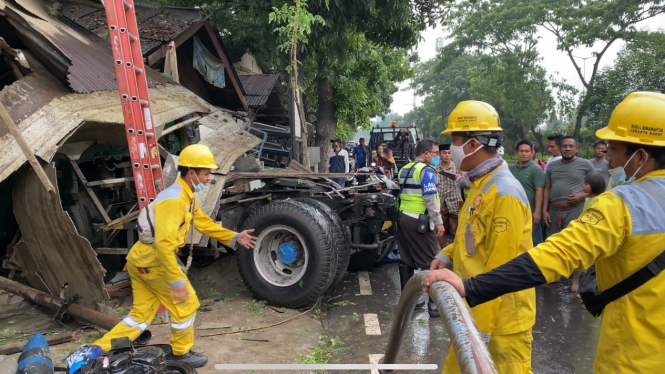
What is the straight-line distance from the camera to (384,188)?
579 cm

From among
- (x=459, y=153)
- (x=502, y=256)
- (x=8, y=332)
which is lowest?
(x=8, y=332)

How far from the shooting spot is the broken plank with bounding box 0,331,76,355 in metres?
3.69

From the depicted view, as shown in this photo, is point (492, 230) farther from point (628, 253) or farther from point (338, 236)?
point (338, 236)

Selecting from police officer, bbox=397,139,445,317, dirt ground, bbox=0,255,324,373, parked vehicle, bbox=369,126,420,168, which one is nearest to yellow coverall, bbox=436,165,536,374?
dirt ground, bbox=0,255,324,373

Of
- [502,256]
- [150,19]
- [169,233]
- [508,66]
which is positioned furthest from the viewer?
[508,66]

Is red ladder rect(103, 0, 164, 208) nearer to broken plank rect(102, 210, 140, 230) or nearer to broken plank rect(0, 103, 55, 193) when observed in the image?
broken plank rect(102, 210, 140, 230)

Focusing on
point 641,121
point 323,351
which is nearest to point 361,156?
point 323,351

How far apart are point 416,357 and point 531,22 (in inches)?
1100

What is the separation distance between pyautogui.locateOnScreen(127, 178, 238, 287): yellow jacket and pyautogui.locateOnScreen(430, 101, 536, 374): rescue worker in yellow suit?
207 centimetres

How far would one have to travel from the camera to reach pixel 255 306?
495 cm

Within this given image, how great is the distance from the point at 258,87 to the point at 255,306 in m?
9.44

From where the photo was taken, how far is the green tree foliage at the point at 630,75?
20.1 m

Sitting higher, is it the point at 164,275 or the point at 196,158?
the point at 196,158

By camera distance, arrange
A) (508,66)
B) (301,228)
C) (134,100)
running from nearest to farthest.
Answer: (134,100), (301,228), (508,66)
